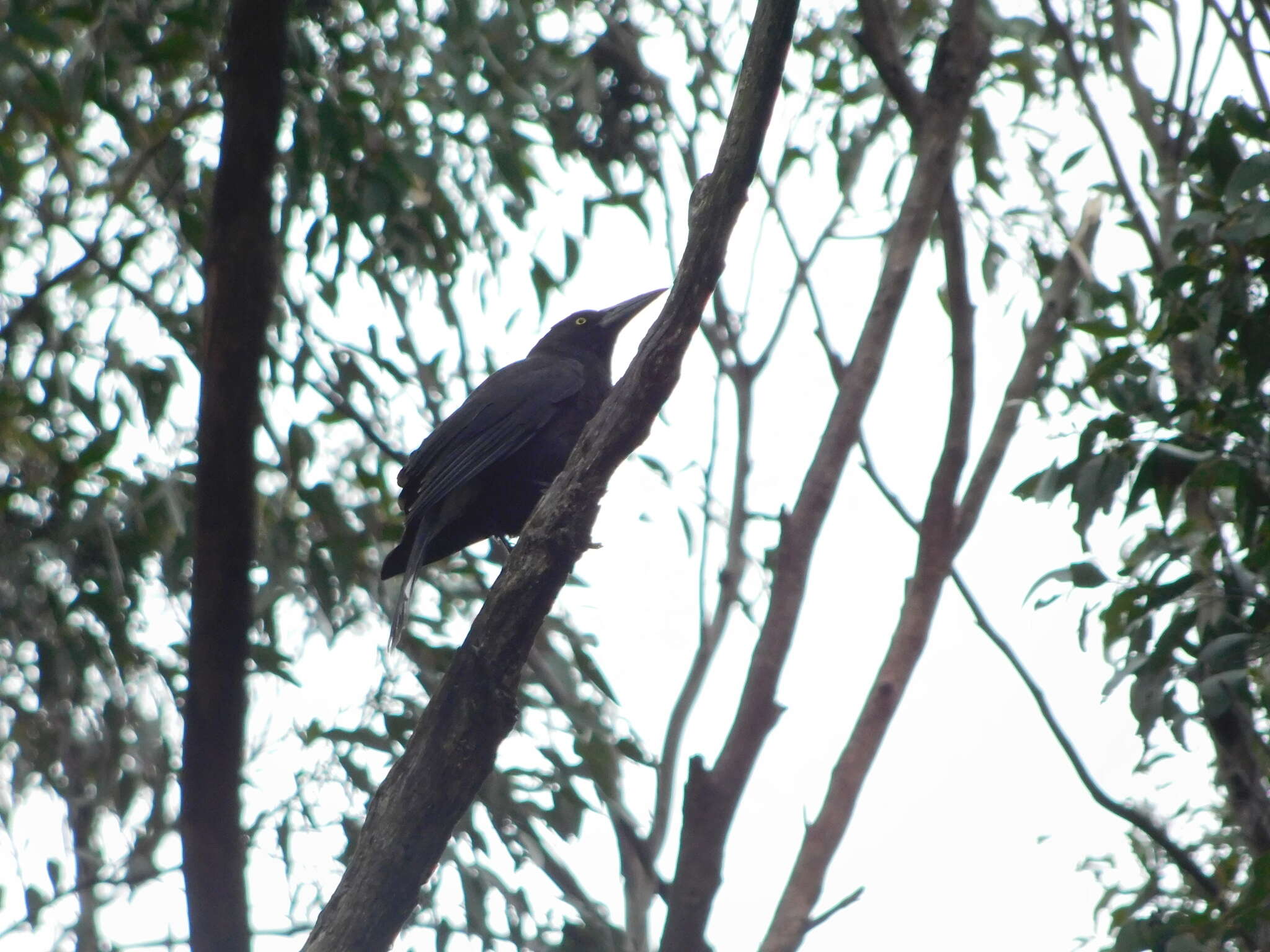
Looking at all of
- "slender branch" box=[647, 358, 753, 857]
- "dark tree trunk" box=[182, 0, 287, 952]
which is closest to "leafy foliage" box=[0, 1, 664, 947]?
"slender branch" box=[647, 358, 753, 857]

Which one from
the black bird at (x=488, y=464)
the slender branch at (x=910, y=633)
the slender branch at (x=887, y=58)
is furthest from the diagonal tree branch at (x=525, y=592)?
the slender branch at (x=887, y=58)

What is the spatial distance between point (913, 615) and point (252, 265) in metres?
2.78

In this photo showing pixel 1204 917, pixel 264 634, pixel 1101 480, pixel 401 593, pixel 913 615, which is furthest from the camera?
pixel 264 634

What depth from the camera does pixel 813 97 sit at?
5.56m

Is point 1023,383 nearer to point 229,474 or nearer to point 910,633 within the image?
point 910,633

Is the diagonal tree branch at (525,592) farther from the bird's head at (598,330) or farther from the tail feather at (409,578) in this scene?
the bird's head at (598,330)

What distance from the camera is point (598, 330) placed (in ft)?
16.1

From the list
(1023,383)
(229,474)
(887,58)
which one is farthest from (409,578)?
(229,474)

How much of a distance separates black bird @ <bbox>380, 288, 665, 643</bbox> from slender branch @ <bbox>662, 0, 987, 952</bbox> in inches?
38.8

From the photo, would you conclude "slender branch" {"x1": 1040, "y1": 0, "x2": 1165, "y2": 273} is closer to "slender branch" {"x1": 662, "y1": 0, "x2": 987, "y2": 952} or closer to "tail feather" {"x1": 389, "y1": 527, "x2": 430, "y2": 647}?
"slender branch" {"x1": 662, "y1": 0, "x2": 987, "y2": 952}

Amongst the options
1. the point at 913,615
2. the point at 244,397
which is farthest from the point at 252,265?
the point at 913,615

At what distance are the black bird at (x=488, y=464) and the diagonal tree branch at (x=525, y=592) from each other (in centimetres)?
143

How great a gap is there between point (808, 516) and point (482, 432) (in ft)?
3.95

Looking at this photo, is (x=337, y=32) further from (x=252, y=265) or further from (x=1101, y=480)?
(x=252, y=265)
